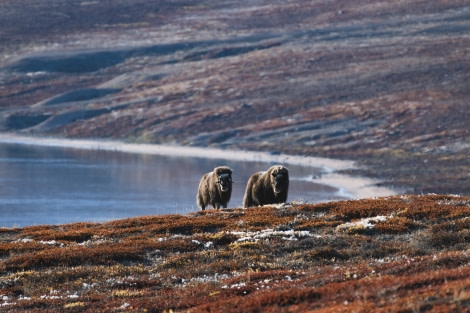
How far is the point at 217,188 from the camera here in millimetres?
33875

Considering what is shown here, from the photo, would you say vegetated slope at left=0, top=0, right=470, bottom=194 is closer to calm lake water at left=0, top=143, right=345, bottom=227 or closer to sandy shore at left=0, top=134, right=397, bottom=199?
sandy shore at left=0, top=134, right=397, bottom=199

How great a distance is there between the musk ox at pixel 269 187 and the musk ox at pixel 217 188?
924 millimetres

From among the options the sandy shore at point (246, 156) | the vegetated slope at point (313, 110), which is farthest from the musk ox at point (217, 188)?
the vegetated slope at point (313, 110)

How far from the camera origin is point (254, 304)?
13.6 metres

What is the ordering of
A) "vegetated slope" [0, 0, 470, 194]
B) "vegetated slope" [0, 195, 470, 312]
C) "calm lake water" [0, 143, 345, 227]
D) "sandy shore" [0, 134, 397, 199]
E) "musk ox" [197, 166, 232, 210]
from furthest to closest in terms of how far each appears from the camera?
1. "vegetated slope" [0, 0, 470, 194]
2. "sandy shore" [0, 134, 397, 199]
3. "calm lake water" [0, 143, 345, 227]
4. "musk ox" [197, 166, 232, 210]
5. "vegetated slope" [0, 195, 470, 312]

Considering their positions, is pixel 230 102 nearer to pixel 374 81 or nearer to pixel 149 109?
pixel 149 109

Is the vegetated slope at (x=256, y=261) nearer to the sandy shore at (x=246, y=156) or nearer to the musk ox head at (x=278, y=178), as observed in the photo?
the musk ox head at (x=278, y=178)

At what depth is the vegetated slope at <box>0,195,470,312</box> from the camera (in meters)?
13.7

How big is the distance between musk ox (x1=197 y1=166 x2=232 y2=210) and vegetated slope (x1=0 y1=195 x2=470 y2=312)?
14.4 feet

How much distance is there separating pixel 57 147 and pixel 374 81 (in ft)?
225

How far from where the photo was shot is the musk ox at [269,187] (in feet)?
102

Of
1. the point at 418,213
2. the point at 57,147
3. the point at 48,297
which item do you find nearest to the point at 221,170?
the point at 418,213

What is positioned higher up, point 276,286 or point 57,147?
point 276,286

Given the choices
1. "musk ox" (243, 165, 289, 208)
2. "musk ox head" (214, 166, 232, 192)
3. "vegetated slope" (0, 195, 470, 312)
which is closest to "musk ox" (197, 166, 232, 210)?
"musk ox head" (214, 166, 232, 192)
